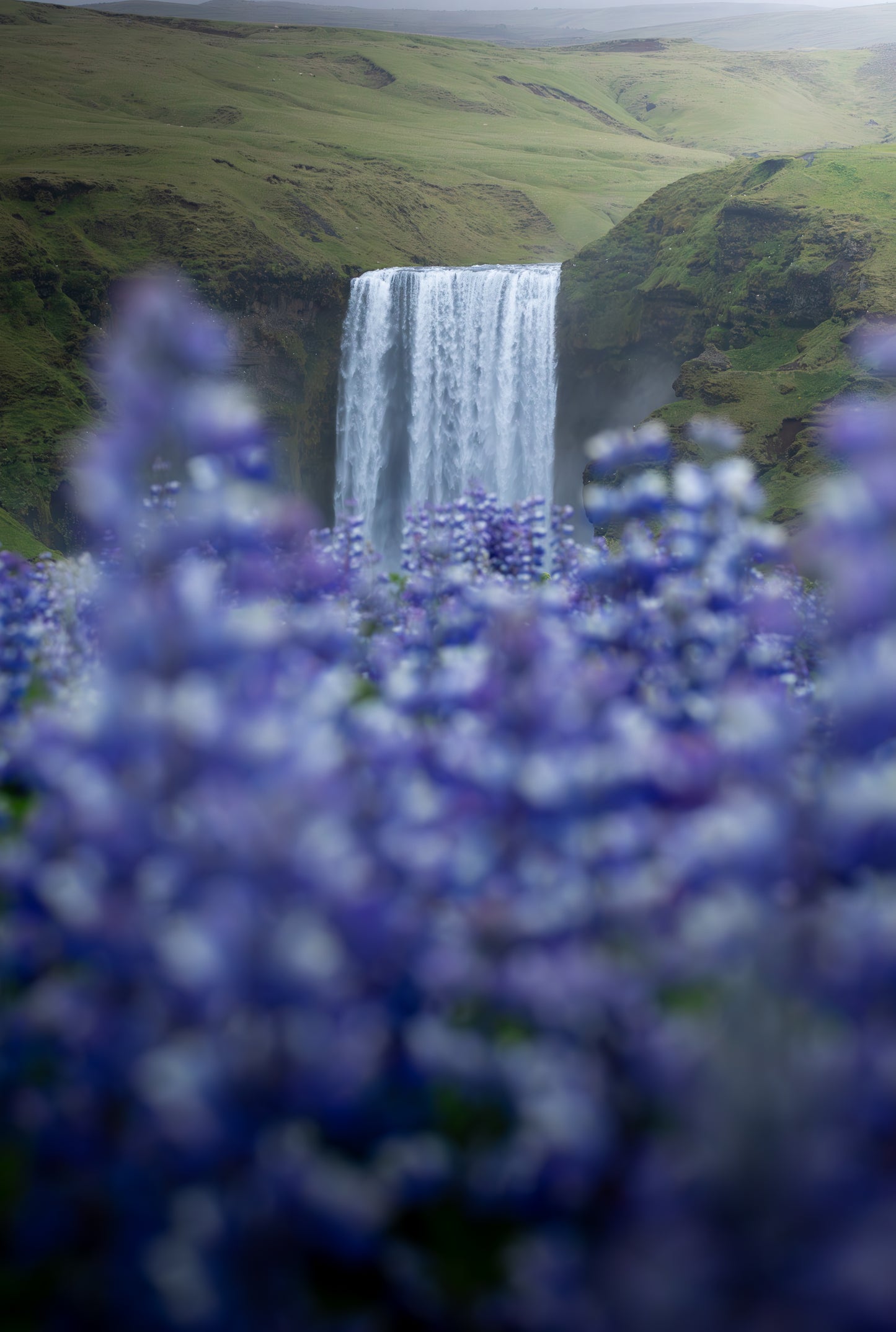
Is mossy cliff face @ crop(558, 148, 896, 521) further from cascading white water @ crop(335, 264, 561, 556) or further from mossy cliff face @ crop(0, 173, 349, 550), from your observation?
mossy cliff face @ crop(0, 173, 349, 550)

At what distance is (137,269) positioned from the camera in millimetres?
26750

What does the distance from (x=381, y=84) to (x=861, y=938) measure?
85.9m

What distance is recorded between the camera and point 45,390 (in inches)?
941

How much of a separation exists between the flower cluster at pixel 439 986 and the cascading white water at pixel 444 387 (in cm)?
2033

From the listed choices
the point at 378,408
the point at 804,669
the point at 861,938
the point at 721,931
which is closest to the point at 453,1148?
the point at 721,931

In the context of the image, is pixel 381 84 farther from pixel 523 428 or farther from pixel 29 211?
pixel 523 428

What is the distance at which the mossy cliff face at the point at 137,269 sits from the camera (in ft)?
82.5

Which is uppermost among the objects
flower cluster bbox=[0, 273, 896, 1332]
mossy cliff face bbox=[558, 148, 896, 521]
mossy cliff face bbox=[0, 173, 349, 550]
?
mossy cliff face bbox=[0, 173, 349, 550]

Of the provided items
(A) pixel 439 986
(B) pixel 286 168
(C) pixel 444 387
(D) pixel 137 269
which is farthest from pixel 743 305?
(B) pixel 286 168

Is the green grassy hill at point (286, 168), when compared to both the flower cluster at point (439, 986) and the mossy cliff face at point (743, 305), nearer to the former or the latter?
the mossy cliff face at point (743, 305)

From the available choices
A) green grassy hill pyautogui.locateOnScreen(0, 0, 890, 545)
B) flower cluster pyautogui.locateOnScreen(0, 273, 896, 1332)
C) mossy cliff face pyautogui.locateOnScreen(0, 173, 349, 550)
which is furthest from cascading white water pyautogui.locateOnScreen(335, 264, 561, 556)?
flower cluster pyautogui.locateOnScreen(0, 273, 896, 1332)

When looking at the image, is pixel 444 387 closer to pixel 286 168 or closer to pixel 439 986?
pixel 286 168

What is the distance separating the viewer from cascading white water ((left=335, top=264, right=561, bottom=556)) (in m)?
22.2

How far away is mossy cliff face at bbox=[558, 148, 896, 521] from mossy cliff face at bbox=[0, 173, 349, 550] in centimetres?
859
